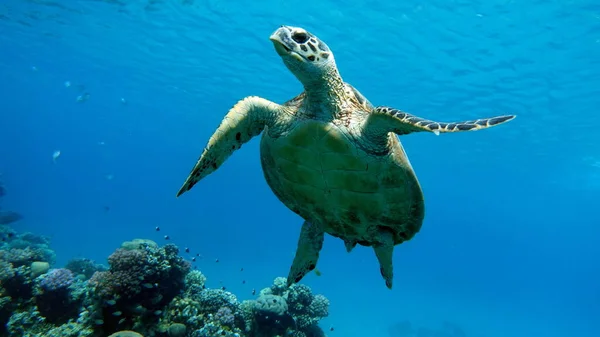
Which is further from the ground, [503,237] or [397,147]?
[503,237]

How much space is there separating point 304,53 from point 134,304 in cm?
473

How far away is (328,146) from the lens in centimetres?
359

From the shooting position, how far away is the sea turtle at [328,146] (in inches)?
132

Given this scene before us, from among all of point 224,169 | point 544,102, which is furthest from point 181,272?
point 224,169

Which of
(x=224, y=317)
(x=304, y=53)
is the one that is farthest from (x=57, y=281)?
(x=304, y=53)

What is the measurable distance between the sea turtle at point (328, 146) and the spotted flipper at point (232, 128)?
1 cm

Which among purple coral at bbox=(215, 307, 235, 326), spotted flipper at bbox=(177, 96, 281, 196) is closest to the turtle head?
spotted flipper at bbox=(177, 96, 281, 196)

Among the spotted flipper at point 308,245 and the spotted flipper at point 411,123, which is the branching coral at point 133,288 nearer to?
the spotted flipper at point 308,245

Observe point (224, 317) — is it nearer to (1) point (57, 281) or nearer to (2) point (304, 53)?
(1) point (57, 281)

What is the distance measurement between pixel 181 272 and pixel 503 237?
13086cm

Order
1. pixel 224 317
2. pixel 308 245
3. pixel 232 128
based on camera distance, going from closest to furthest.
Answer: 1. pixel 232 128
2. pixel 308 245
3. pixel 224 317

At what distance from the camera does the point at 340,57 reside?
19.6 m

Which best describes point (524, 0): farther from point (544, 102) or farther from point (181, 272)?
point (181, 272)

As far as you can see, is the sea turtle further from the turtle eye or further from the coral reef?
the coral reef
